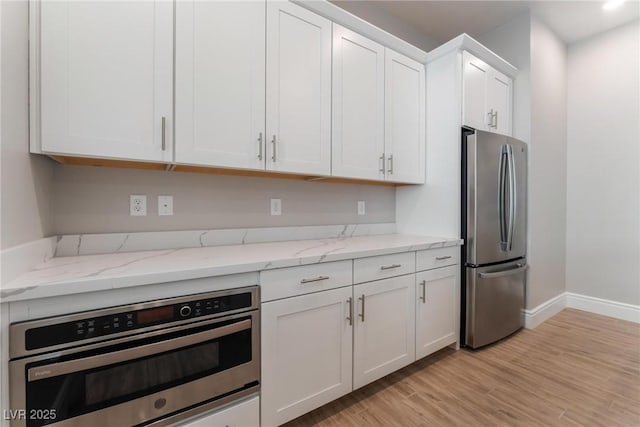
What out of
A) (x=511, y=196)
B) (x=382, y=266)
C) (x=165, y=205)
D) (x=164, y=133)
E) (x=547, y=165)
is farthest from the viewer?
(x=547, y=165)

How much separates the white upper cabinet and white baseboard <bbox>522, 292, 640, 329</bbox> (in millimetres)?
1811

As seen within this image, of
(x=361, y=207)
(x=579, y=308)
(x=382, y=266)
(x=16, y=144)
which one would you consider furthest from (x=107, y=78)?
(x=579, y=308)

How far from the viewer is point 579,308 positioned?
3123 millimetres

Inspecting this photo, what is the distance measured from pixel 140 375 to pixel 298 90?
5.32 ft

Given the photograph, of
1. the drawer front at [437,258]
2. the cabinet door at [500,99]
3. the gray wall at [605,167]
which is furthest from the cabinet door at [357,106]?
the gray wall at [605,167]

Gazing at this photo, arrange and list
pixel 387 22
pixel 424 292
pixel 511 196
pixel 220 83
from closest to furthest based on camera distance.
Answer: pixel 220 83, pixel 424 292, pixel 511 196, pixel 387 22

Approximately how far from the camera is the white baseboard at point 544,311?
8.68 ft

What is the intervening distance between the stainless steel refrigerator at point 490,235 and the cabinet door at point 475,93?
7.3 inches

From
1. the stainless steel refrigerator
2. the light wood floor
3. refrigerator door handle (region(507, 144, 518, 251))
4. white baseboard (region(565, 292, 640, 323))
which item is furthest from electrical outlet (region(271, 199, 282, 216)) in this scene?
white baseboard (region(565, 292, 640, 323))

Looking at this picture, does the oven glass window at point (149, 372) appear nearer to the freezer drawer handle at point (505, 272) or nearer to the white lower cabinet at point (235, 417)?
the white lower cabinet at point (235, 417)

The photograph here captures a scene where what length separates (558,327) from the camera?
2674 mm

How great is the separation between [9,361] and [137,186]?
0.92 metres

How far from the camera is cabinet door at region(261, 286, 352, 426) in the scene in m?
1.29

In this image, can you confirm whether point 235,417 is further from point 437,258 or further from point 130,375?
point 437,258
